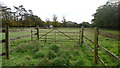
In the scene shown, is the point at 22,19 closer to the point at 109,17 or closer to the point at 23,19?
the point at 23,19

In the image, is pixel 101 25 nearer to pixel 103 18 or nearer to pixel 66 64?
pixel 103 18

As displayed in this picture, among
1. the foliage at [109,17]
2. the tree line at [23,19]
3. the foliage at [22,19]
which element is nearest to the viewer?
the foliage at [22,19]

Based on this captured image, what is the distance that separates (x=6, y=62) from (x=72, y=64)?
210 cm

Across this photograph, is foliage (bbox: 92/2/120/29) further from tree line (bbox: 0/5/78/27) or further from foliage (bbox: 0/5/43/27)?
foliage (bbox: 0/5/43/27)

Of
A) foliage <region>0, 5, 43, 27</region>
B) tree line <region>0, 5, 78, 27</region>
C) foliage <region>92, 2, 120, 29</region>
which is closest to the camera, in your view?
foliage <region>0, 5, 43, 27</region>

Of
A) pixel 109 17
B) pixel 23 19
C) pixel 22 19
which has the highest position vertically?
pixel 109 17

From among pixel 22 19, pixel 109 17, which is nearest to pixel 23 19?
pixel 22 19

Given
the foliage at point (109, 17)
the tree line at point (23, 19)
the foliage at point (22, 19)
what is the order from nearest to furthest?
1. the foliage at point (22, 19)
2. the tree line at point (23, 19)
3. the foliage at point (109, 17)

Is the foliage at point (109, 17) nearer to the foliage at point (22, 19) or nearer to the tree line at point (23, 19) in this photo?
the tree line at point (23, 19)

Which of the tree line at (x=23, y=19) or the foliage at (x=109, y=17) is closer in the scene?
the tree line at (x=23, y=19)

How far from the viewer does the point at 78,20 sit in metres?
21.8

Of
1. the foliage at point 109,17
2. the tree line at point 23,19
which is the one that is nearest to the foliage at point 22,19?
the tree line at point 23,19

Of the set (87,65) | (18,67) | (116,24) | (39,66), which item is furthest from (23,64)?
(116,24)

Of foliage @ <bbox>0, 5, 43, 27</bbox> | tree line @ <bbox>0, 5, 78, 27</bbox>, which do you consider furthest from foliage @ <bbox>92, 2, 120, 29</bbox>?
foliage @ <bbox>0, 5, 43, 27</bbox>
